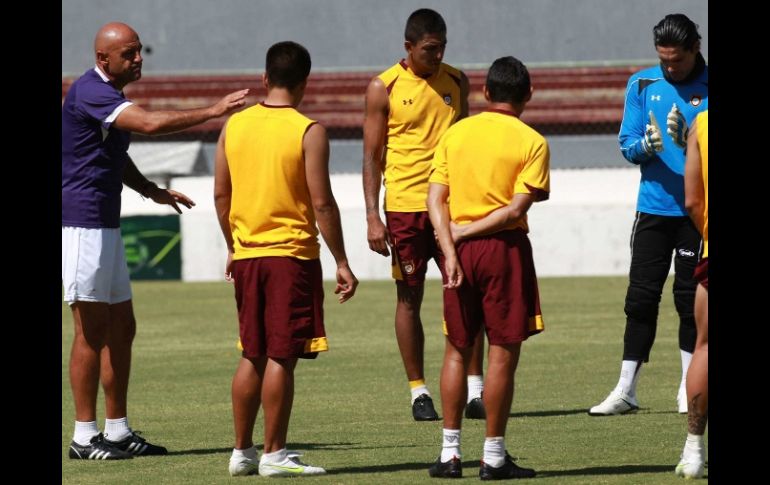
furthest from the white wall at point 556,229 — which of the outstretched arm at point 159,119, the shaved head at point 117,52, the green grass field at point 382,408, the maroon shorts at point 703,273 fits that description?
the maroon shorts at point 703,273

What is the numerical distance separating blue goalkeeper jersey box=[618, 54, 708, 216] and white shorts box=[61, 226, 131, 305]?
9.27 ft

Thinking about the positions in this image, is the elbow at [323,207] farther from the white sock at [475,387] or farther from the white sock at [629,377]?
the white sock at [629,377]

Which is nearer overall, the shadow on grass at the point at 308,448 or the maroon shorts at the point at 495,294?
the maroon shorts at the point at 495,294

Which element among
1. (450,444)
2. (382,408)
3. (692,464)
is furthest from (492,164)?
(382,408)

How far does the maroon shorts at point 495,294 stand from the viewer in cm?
658

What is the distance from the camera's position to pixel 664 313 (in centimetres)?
1545

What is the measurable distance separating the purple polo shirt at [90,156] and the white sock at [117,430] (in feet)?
3.15

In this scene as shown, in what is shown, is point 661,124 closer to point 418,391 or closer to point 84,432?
point 418,391

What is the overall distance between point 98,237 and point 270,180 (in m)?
1.21

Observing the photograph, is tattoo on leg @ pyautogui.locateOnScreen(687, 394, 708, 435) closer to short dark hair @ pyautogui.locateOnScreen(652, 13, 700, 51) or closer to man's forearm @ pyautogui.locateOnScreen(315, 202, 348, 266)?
man's forearm @ pyautogui.locateOnScreen(315, 202, 348, 266)

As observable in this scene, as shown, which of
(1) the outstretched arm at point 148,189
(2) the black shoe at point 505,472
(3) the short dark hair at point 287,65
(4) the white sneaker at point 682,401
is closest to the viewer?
(2) the black shoe at point 505,472

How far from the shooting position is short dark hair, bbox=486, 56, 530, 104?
6.64m
